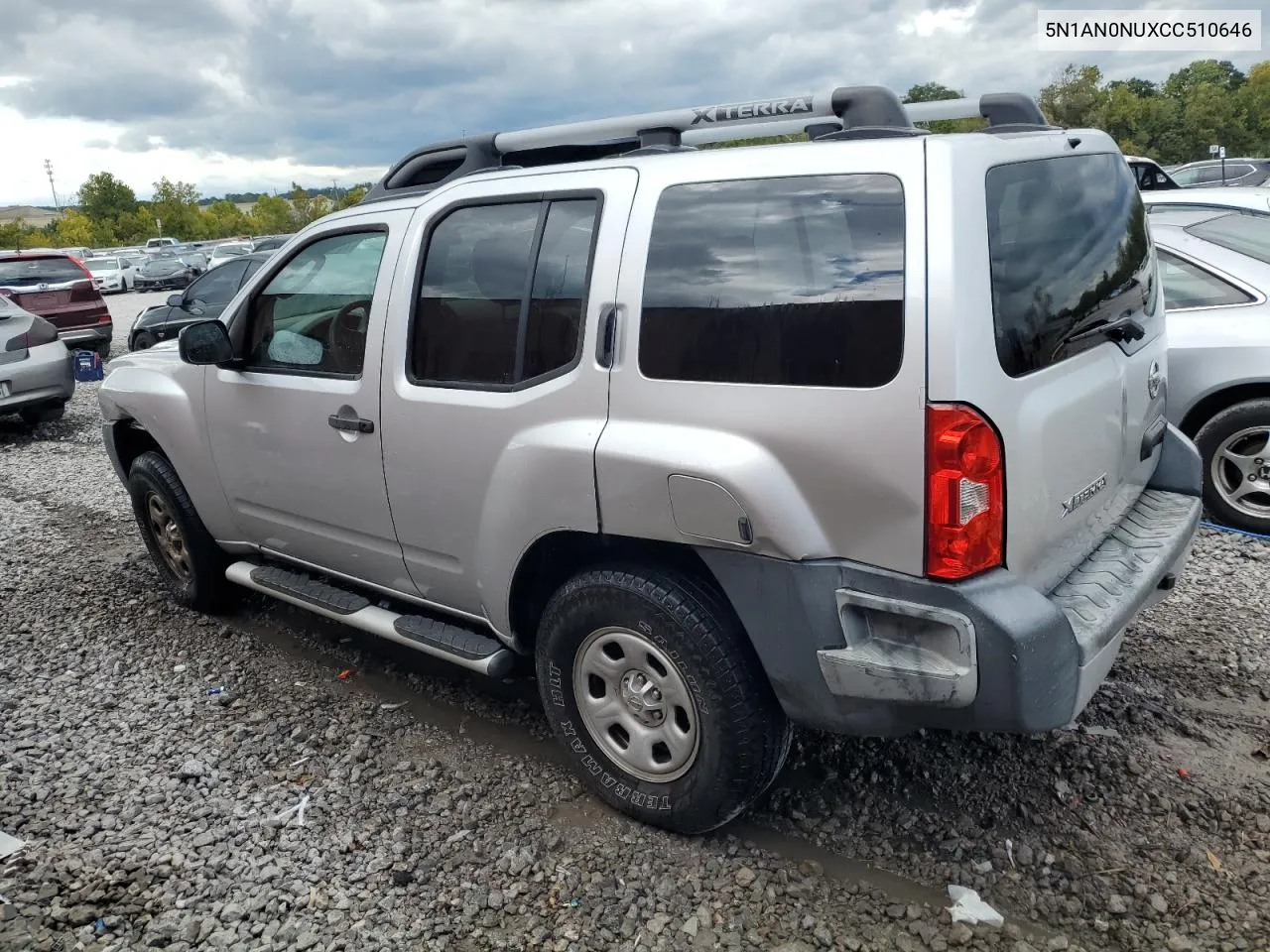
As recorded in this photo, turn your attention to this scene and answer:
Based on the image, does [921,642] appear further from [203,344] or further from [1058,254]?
[203,344]

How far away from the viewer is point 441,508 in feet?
10.9

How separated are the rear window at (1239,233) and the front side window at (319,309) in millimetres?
4691

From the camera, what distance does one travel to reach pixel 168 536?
4977mm

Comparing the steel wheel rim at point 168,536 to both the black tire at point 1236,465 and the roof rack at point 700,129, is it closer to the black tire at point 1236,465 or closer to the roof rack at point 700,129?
the roof rack at point 700,129

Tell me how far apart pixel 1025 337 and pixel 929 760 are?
1.57 meters

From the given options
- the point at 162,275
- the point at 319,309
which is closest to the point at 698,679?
the point at 319,309

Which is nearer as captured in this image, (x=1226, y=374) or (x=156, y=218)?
(x=1226, y=374)

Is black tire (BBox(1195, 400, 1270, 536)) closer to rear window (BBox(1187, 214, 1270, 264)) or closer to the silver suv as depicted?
rear window (BBox(1187, 214, 1270, 264))

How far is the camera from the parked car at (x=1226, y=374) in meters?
5.00

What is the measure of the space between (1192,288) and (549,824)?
14.9 ft

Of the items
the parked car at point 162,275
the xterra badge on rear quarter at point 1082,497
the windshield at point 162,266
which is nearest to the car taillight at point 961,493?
the xterra badge on rear quarter at point 1082,497

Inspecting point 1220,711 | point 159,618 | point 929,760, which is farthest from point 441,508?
point 1220,711

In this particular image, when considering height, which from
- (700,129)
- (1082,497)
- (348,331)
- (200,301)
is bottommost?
(1082,497)

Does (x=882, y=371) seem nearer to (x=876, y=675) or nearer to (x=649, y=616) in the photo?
(x=876, y=675)
